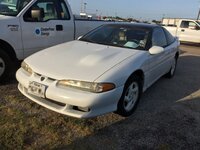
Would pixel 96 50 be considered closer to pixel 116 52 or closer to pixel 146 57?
pixel 116 52

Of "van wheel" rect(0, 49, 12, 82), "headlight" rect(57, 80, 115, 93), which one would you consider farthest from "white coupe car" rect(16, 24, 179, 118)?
"van wheel" rect(0, 49, 12, 82)

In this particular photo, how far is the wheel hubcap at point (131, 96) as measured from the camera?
3.75 m

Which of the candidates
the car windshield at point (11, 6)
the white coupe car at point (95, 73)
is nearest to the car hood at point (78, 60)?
the white coupe car at point (95, 73)

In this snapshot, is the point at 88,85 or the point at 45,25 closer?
the point at 88,85

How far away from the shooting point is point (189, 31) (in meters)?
15.2

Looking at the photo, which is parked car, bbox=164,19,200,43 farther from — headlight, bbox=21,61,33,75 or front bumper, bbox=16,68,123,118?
headlight, bbox=21,61,33,75

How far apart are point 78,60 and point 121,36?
1.35 m

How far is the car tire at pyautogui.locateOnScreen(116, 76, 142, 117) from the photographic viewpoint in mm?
3602

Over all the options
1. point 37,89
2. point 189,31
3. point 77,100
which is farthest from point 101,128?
point 189,31

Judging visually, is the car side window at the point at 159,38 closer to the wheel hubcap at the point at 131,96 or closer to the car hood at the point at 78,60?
the car hood at the point at 78,60

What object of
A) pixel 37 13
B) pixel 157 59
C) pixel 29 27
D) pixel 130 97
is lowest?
pixel 130 97

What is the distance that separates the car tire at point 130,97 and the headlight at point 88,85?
44 centimetres

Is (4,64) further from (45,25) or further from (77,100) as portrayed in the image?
(77,100)

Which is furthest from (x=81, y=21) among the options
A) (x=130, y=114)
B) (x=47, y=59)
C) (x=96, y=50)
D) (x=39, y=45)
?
(x=130, y=114)
